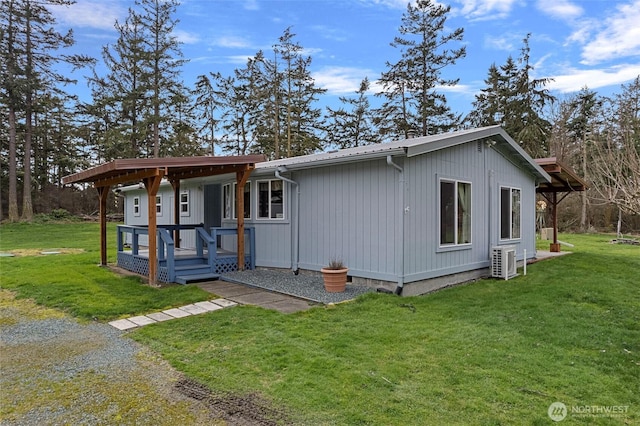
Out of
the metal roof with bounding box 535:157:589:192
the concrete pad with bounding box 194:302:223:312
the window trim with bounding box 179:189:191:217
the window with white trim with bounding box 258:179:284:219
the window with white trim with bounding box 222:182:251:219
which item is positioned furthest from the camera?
the window trim with bounding box 179:189:191:217

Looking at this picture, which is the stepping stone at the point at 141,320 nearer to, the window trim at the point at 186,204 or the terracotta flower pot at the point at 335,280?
the terracotta flower pot at the point at 335,280

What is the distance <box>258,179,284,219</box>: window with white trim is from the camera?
8789 mm

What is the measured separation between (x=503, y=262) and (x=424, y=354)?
5167 mm

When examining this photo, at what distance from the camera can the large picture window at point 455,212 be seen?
7406 millimetres

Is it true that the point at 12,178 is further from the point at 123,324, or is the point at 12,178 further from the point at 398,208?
the point at 398,208

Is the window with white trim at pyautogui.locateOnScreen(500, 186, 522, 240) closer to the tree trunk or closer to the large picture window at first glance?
the large picture window

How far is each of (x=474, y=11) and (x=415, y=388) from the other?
37.1 feet

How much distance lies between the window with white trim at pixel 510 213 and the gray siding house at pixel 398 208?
0.03 meters

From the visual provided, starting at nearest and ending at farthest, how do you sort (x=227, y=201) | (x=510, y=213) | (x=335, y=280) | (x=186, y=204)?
(x=335, y=280), (x=510, y=213), (x=227, y=201), (x=186, y=204)

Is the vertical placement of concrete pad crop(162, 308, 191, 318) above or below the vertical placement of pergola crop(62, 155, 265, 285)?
below

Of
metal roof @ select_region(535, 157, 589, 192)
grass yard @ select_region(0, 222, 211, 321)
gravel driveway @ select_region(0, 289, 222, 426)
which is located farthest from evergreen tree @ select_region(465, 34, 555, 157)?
gravel driveway @ select_region(0, 289, 222, 426)

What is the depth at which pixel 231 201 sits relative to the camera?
32.7ft

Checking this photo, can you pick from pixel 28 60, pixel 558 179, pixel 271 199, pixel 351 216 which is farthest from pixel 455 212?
pixel 28 60

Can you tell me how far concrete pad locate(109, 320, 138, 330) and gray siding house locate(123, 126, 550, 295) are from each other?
3683mm
